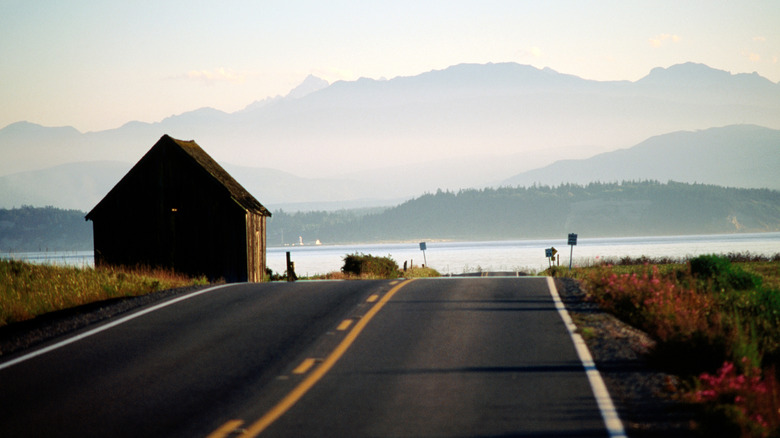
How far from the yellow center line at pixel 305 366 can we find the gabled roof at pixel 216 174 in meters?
27.2

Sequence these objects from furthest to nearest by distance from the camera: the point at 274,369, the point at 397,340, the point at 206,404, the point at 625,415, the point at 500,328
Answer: the point at 500,328, the point at 397,340, the point at 274,369, the point at 206,404, the point at 625,415

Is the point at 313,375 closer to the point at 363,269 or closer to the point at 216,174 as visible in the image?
the point at 216,174

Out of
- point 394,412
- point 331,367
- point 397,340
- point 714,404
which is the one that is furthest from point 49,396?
point 714,404

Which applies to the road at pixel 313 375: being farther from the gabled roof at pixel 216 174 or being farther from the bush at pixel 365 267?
the bush at pixel 365 267

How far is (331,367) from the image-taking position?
10039 mm

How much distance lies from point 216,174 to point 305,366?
98.8 feet

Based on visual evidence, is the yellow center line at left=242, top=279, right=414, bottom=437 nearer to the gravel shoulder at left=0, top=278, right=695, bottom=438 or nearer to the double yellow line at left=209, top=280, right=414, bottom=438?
the double yellow line at left=209, top=280, right=414, bottom=438

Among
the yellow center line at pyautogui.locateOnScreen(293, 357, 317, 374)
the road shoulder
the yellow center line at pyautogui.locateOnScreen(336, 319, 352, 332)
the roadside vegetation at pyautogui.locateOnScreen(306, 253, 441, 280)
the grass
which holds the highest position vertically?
the grass

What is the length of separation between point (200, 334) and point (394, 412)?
5920 millimetres

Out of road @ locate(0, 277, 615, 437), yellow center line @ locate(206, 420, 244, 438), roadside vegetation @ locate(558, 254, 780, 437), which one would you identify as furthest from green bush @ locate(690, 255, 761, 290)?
yellow center line @ locate(206, 420, 244, 438)

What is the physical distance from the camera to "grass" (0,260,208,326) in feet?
52.5

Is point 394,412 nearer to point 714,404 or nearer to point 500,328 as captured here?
point 714,404

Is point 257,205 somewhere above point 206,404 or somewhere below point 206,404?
above

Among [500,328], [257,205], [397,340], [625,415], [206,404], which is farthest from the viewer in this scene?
[257,205]
